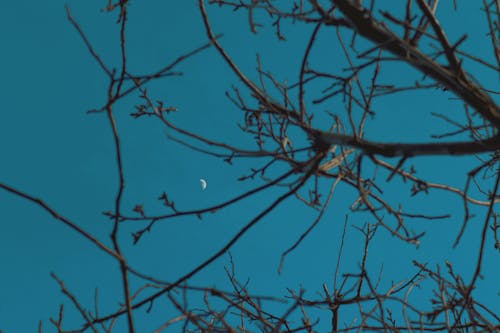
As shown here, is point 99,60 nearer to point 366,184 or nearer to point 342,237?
point 366,184

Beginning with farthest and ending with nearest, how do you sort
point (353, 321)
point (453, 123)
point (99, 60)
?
point (353, 321), point (453, 123), point (99, 60)

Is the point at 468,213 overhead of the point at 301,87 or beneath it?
beneath

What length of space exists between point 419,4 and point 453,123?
0.68 m

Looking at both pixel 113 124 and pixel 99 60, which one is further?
pixel 99 60

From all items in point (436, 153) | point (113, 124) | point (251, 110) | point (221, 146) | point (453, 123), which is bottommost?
point (113, 124)

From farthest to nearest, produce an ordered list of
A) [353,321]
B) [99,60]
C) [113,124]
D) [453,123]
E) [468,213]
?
[353,321]
[453,123]
[468,213]
[99,60]
[113,124]

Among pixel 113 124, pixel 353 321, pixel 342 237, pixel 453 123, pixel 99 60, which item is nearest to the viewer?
pixel 113 124

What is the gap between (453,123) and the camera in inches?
108

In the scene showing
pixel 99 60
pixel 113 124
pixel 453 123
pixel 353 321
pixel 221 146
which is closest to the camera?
pixel 113 124

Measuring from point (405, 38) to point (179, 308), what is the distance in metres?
1.41

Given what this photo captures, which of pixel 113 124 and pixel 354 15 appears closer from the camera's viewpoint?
pixel 113 124

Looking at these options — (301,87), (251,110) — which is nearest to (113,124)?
(301,87)

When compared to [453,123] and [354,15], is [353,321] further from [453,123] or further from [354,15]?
[354,15]

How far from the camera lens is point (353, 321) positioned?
4078 mm
